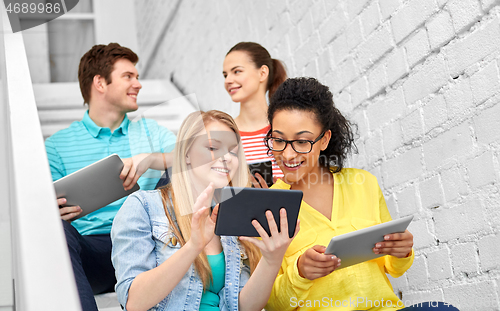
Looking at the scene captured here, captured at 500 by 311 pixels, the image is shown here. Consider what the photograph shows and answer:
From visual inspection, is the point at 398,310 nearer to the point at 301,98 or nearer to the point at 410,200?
the point at 410,200

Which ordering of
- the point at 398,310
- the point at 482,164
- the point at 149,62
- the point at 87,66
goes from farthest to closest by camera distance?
the point at 149,62 → the point at 87,66 → the point at 482,164 → the point at 398,310

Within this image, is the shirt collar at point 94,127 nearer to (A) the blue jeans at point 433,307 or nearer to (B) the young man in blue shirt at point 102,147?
(B) the young man in blue shirt at point 102,147

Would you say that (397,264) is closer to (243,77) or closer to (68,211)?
(68,211)

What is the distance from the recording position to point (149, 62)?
13.6 ft

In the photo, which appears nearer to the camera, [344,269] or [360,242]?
[360,242]

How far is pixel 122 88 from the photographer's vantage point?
1.94 metres

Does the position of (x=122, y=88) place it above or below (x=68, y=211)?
above

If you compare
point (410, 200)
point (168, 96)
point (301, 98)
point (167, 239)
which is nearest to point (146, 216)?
point (167, 239)

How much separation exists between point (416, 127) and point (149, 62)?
3.13 m

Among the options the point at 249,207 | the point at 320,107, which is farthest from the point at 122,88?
the point at 249,207

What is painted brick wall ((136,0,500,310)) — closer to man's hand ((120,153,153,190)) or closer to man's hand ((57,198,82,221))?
man's hand ((120,153,153,190))

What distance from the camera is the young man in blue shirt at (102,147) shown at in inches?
50.5

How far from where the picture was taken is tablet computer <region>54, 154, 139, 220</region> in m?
1.28

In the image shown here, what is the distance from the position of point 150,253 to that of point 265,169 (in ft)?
1.81
